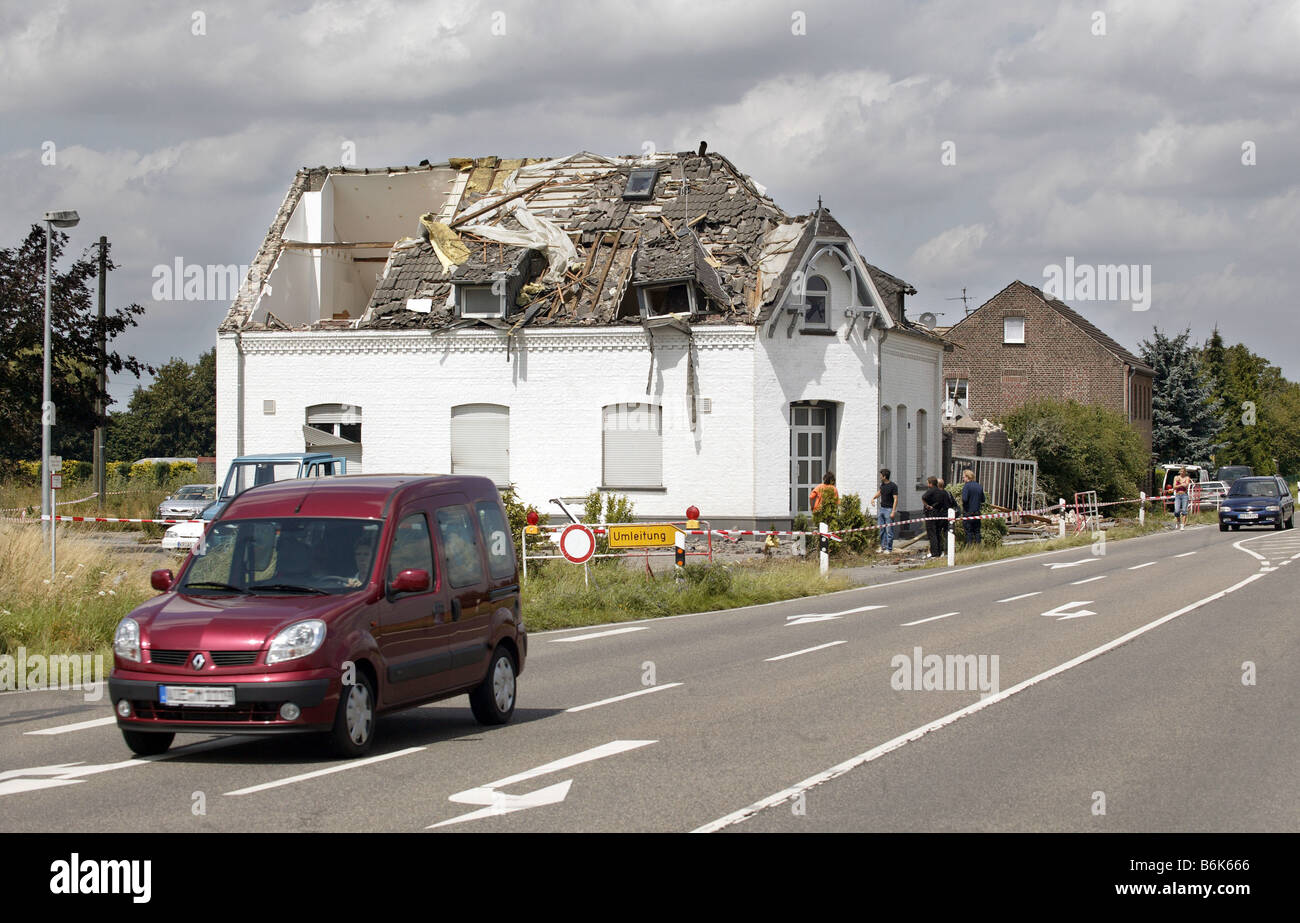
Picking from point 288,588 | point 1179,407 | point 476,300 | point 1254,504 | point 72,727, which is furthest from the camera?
point 1179,407

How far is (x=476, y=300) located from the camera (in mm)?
34156

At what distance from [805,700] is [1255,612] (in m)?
9.57

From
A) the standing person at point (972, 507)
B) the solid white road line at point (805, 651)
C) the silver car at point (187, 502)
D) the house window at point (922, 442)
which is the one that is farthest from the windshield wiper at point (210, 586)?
the house window at point (922, 442)

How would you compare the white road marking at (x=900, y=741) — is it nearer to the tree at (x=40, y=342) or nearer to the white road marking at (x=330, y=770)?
the white road marking at (x=330, y=770)

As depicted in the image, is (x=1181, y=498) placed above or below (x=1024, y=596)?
above

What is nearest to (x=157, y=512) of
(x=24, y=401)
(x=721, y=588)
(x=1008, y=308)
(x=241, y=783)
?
(x=24, y=401)

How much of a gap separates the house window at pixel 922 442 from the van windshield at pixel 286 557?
29934 mm

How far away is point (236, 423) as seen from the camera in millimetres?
34906

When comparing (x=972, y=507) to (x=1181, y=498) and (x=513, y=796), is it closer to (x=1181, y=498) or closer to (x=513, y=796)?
(x=1181, y=498)

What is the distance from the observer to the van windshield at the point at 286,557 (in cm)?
959

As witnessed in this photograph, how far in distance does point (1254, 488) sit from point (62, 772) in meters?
40.4

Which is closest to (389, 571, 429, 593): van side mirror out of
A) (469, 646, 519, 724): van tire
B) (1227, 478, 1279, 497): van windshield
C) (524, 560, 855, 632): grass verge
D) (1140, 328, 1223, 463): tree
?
(469, 646, 519, 724): van tire

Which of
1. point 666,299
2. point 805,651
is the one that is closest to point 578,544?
point 805,651

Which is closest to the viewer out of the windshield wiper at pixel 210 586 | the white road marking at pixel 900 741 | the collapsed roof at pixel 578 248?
the white road marking at pixel 900 741
